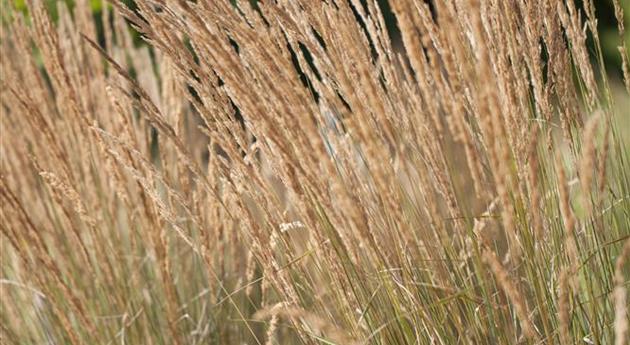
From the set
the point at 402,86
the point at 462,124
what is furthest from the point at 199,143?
→ the point at 462,124

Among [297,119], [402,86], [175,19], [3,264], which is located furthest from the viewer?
[3,264]

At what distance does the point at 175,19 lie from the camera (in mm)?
1733

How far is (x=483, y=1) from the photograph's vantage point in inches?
70.2

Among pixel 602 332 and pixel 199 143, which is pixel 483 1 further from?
pixel 199 143

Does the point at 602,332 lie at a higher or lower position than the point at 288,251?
lower

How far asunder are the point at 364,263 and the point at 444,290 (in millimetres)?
183

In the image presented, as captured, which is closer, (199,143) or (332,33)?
(332,33)

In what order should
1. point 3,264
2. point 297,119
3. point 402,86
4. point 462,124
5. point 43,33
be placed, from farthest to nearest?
point 3,264
point 43,33
point 402,86
point 297,119
point 462,124

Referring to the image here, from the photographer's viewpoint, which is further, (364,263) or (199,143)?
(199,143)

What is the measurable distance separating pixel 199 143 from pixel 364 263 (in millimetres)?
2224

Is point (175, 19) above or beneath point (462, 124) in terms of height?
above

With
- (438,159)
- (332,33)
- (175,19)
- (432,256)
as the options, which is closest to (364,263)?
(432,256)

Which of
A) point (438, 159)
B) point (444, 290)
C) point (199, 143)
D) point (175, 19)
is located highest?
point (175, 19)

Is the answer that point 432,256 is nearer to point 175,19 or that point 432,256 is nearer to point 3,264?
point 175,19
